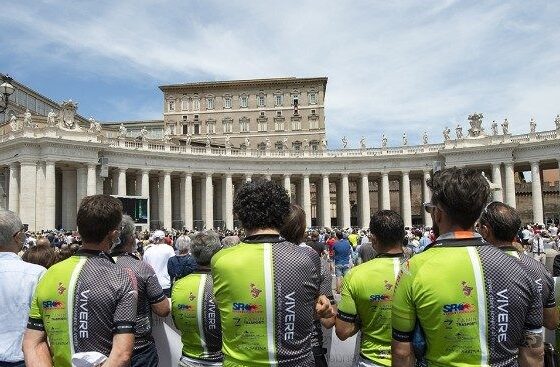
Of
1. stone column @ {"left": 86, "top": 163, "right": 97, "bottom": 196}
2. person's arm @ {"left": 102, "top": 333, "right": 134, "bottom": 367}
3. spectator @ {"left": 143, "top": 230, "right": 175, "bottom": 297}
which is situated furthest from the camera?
stone column @ {"left": 86, "top": 163, "right": 97, "bottom": 196}

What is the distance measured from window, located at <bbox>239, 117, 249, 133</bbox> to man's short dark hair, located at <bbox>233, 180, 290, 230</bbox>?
87479 mm

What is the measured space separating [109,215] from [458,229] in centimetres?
300

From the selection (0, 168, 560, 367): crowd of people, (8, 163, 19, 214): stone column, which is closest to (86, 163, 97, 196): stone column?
(8, 163, 19, 214): stone column

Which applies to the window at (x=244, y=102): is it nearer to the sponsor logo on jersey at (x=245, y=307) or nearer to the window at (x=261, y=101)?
the window at (x=261, y=101)

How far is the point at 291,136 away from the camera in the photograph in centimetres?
9031

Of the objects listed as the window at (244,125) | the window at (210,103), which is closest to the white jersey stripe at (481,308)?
the window at (244,125)

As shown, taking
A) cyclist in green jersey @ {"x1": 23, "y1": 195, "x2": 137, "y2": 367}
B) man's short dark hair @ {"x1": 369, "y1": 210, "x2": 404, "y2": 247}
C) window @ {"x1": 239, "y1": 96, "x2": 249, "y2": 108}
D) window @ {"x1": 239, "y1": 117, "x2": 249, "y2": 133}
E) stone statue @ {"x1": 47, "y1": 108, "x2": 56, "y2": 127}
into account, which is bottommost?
cyclist in green jersey @ {"x1": 23, "y1": 195, "x2": 137, "y2": 367}

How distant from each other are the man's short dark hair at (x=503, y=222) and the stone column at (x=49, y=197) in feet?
174

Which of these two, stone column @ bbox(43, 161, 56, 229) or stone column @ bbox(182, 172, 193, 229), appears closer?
stone column @ bbox(43, 161, 56, 229)

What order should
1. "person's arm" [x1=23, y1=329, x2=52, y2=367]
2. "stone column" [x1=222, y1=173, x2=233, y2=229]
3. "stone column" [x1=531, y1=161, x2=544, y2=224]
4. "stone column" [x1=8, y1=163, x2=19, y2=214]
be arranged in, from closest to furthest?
1. "person's arm" [x1=23, y1=329, x2=52, y2=367]
2. "stone column" [x1=8, y1=163, x2=19, y2=214]
3. "stone column" [x1=531, y1=161, x2=544, y2=224]
4. "stone column" [x1=222, y1=173, x2=233, y2=229]

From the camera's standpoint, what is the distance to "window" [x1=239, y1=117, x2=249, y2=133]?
91.1m

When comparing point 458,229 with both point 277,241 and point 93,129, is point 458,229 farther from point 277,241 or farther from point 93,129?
point 93,129

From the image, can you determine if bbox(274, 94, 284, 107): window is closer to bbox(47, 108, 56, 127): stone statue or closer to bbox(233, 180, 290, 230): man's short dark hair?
bbox(47, 108, 56, 127): stone statue

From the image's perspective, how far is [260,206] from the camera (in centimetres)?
442
